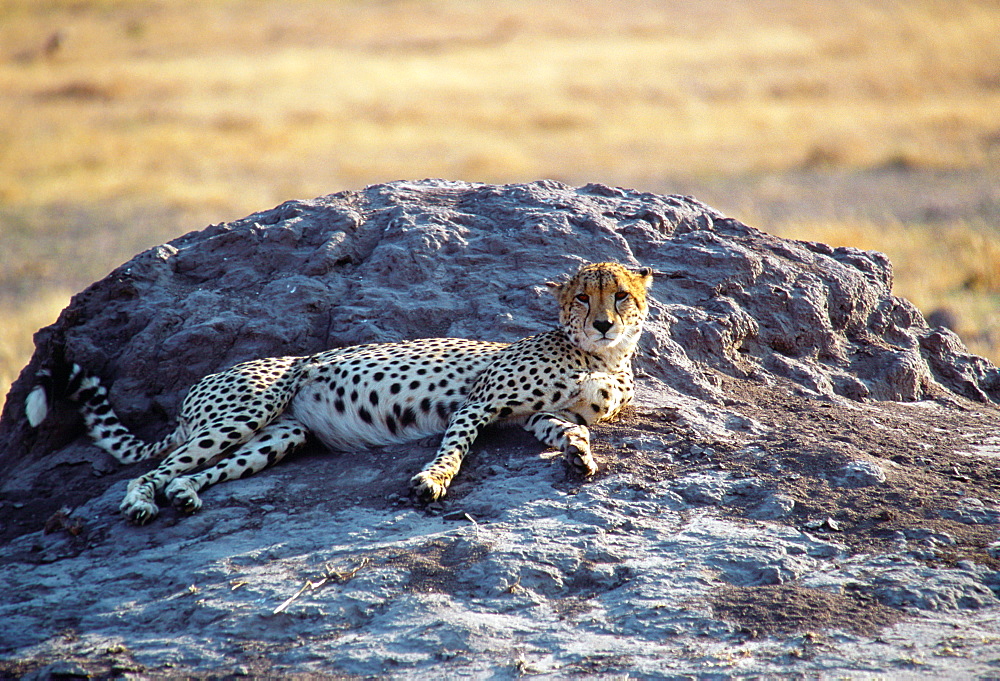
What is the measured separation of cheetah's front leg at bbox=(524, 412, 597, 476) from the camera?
395 centimetres

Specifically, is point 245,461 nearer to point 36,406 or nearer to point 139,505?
point 139,505

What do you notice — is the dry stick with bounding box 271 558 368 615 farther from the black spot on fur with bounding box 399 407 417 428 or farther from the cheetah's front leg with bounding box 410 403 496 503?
the black spot on fur with bounding box 399 407 417 428

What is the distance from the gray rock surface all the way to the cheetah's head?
0.34 metres

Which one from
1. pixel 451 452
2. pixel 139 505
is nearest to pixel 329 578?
pixel 451 452

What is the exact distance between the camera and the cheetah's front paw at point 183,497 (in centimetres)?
400

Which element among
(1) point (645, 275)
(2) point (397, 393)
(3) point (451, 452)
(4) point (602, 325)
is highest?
(1) point (645, 275)

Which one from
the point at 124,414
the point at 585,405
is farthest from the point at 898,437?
the point at 124,414

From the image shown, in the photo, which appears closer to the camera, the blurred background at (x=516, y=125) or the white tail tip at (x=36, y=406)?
the white tail tip at (x=36, y=406)

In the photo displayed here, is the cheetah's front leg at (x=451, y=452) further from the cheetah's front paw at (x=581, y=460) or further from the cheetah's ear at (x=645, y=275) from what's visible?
the cheetah's ear at (x=645, y=275)

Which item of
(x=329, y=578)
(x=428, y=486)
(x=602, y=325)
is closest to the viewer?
(x=329, y=578)

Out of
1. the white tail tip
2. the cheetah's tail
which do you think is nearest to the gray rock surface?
the cheetah's tail

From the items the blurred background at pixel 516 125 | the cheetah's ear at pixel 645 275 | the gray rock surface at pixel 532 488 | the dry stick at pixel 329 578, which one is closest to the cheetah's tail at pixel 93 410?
the gray rock surface at pixel 532 488

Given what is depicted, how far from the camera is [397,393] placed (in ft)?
15.0

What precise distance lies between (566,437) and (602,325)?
584 millimetres
